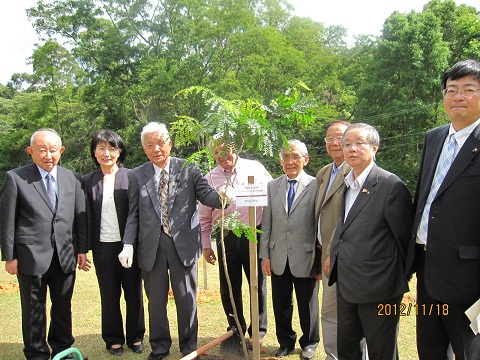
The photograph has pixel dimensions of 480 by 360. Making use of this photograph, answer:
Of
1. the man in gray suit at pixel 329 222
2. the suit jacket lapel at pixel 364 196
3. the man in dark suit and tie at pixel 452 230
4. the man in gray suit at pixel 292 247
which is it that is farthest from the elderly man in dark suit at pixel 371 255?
the man in gray suit at pixel 292 247

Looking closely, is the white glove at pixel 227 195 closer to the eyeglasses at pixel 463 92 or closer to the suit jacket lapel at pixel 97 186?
the suit jacket lapel at pixel 97 186

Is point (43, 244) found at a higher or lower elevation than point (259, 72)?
lower

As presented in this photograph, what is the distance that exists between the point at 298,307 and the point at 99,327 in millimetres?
2685

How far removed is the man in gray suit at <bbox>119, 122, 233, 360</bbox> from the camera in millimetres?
3938

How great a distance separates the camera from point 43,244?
3930 millimetres

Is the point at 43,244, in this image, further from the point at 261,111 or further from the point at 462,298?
the point at 462,298

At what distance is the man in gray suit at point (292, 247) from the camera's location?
395 centimetres

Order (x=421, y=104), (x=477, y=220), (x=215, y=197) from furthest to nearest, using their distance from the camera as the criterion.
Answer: (x=421, y=104) → (x=215, y=197) → (x=477, y=220)

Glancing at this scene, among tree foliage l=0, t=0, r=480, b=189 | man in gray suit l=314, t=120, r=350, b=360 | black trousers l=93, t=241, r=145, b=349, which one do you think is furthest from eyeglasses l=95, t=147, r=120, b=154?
tree foliage l=0, t=0, r=480, b=189

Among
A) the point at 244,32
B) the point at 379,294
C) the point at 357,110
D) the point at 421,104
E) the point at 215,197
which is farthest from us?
the point at 244,32

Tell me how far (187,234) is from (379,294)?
1.87m

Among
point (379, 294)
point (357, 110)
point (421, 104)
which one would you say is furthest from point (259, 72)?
point (379, 294)

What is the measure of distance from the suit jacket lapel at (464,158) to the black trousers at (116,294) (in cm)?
305

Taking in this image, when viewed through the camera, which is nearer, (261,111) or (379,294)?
(379,294)
